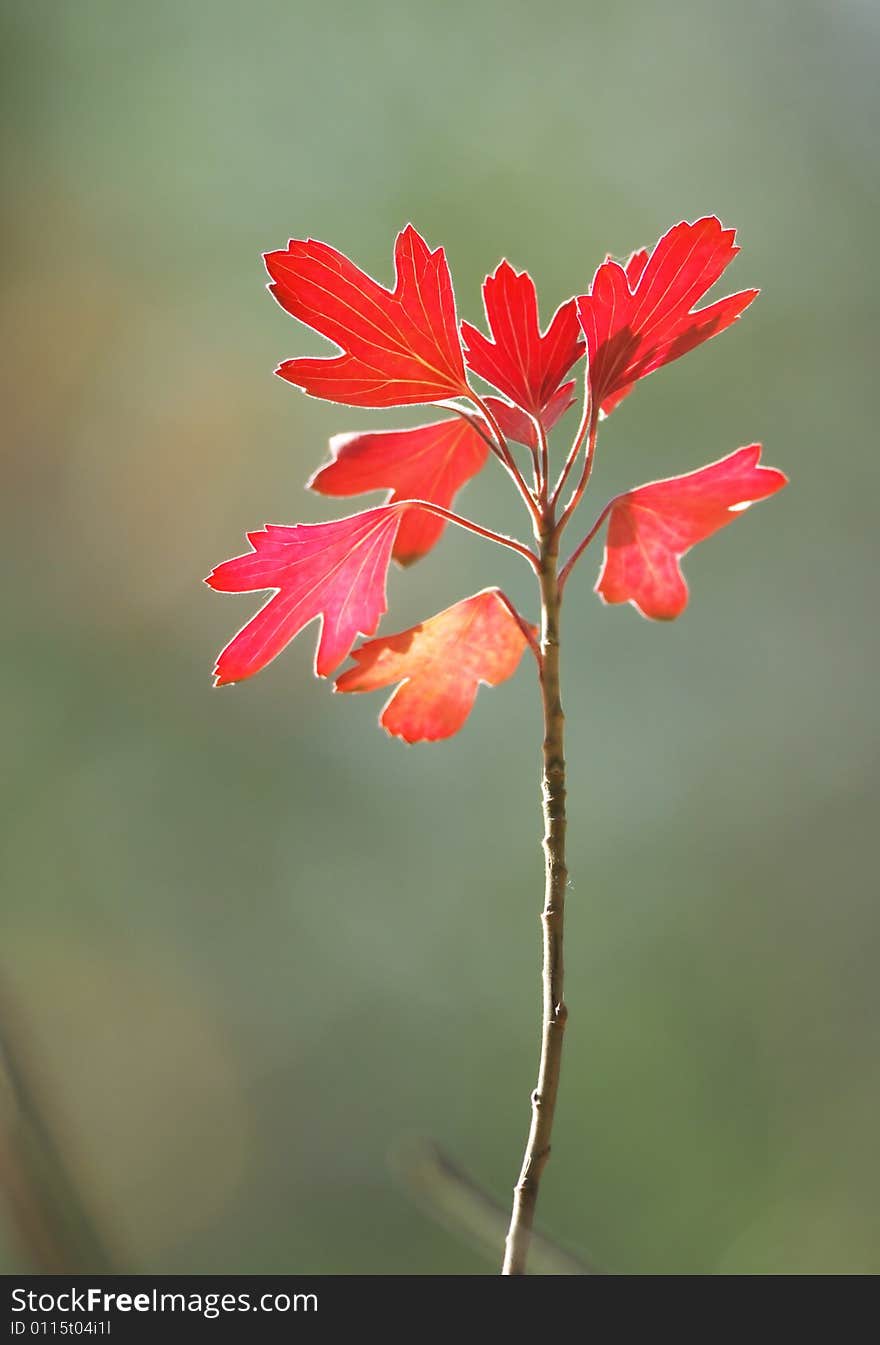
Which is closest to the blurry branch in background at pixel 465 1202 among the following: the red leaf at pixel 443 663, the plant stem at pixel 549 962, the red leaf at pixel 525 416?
the plant stem at pixel 549 962

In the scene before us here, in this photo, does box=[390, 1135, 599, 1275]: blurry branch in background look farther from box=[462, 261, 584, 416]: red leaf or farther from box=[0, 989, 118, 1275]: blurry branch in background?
box=[462, 261, 584, 416]: red leaf

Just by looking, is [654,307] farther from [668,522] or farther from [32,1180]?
[32,1180]

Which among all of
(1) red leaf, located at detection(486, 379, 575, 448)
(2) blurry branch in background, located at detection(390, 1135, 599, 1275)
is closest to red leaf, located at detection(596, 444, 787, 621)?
(1) red leaf, located at detection(486, 379, 575, 448)

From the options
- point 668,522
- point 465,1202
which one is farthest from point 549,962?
point 668,522

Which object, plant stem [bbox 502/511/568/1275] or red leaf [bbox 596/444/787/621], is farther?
red leaf [bbox 596/444/787/621]
